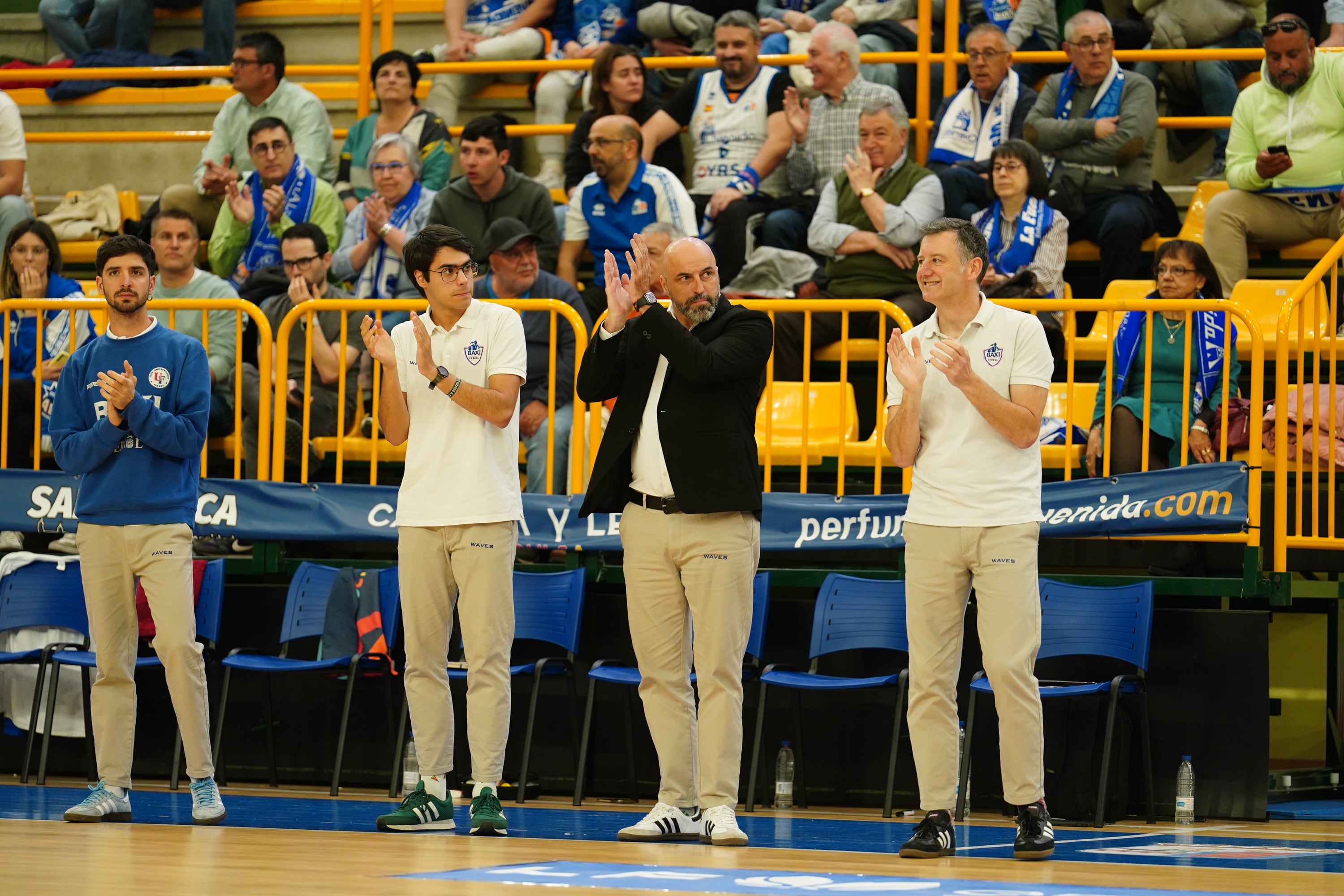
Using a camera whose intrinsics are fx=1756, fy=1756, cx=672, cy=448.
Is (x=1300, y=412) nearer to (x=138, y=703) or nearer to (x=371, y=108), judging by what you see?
(x=138, y=703)

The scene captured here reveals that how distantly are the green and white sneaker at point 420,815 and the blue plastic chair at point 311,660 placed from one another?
1.77 meters

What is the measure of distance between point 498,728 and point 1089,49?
18.7 ft

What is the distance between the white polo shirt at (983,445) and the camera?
539 centimetres

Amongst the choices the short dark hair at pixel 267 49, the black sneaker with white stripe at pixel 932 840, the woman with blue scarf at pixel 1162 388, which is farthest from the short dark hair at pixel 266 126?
the black sneaker with white stripe at pixel 932 840

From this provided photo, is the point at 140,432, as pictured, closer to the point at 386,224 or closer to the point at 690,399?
the point at 690,399

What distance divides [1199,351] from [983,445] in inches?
95.2

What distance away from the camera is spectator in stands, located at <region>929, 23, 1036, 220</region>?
9.77 meters

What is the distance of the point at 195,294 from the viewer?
9062mm

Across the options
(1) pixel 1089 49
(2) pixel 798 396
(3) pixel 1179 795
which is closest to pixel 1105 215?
(1) pixel 1089 49

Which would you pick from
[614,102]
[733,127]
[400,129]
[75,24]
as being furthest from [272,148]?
[75,24]

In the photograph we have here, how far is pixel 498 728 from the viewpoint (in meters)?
5.84

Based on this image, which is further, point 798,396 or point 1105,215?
point 1105,215

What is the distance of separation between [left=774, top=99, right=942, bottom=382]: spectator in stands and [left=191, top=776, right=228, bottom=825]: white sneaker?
3.66 m

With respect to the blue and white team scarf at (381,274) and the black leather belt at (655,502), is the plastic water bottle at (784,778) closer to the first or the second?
the black leather belt at (655,502)
